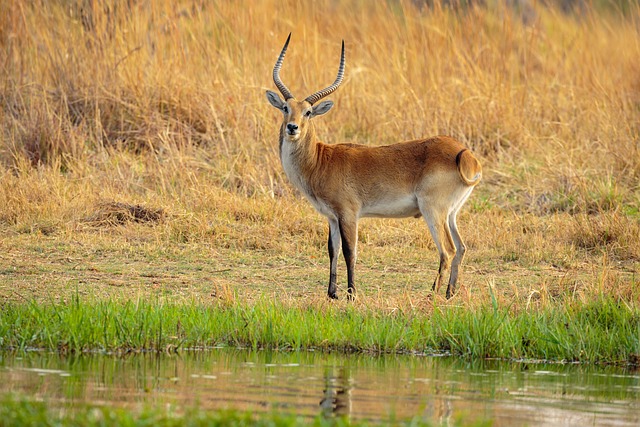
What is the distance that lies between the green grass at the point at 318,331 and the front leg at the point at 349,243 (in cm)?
164

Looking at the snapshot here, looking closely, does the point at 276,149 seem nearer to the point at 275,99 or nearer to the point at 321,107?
the point at 275,99

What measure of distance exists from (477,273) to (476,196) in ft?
8.28

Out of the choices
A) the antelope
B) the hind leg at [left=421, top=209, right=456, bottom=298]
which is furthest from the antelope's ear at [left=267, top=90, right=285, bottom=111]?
the hind leg at [left=421, top=209, right=456, bottom=298]

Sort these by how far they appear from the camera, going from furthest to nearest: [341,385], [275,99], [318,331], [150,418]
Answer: [275,99]
[318,331]
[341,385]
[150,418]

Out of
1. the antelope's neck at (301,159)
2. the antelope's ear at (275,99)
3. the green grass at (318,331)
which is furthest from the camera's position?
the antelope's ear at (275,99)

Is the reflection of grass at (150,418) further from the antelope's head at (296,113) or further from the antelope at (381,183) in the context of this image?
the antelope's head at (296,113)

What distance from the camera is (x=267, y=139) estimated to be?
488 inches

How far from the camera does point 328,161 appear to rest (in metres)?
9.04

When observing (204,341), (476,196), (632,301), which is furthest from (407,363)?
(476,196)

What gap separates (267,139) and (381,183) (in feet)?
12.2

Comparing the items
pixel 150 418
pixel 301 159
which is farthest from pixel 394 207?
pixel 150 418

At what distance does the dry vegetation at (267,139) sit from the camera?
9.41 meters

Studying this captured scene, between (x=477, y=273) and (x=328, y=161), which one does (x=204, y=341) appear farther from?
(x=477, y=273)

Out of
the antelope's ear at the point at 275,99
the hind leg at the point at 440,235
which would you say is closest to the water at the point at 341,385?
the hind leg at the point at 440,235
